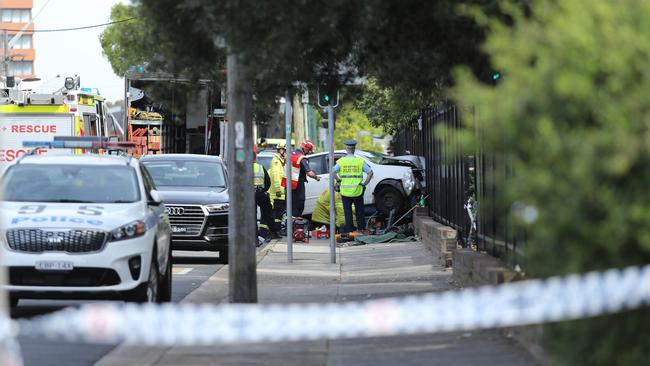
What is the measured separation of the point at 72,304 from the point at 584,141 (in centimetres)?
975

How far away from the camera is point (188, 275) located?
17938mm

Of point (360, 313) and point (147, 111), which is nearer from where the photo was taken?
point (360, 313)

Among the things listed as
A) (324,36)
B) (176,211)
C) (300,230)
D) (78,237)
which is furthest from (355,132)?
(324,36)

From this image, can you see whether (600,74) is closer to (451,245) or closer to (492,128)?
(492,128)

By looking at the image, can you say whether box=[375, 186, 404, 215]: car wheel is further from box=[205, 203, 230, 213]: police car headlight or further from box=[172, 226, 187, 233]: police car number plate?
box=[172, 226, 187, 233]: police car number plate

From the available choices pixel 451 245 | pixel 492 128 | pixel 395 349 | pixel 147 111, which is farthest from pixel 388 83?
pixel 147 111

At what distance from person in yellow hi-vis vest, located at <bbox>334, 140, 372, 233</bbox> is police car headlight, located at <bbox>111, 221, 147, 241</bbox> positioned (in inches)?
457

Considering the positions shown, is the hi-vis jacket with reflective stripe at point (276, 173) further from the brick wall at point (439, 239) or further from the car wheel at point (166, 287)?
the car wheel at point (166, 287)

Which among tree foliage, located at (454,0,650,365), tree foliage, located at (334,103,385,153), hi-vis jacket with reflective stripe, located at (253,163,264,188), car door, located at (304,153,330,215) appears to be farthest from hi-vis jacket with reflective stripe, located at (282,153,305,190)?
tree foliage, located at (334,103,385,153)

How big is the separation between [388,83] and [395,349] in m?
3.27

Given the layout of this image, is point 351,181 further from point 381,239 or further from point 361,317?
point 361,317

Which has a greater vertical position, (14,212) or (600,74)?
(600,74)

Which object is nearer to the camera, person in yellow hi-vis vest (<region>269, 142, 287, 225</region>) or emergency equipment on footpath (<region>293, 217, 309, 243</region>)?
emergency equipment on footpath (<region>293, 217, 309, 243</region>)

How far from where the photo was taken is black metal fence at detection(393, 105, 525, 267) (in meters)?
6.08
